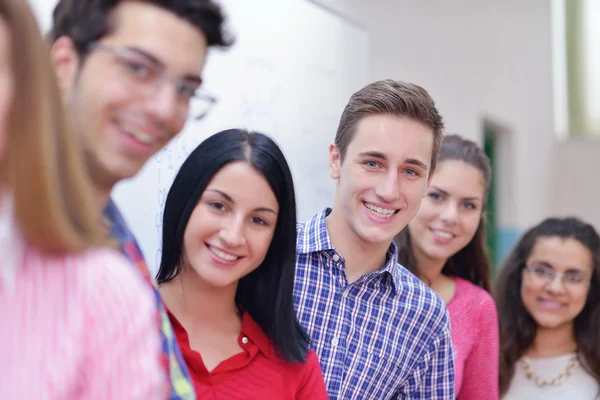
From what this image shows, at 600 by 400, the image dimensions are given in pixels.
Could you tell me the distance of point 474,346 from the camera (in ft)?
6.69

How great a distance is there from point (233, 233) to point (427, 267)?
1095 millimetres

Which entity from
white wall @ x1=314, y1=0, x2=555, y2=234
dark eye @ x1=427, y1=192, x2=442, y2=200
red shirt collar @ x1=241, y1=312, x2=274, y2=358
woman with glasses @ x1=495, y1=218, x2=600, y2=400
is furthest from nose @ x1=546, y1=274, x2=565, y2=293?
red shirt collar @ x1=241, y1=312, x2=274, y2=358

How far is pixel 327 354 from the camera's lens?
1.60 metres

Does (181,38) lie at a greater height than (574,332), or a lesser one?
greater

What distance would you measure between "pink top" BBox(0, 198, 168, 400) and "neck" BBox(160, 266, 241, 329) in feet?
2.05

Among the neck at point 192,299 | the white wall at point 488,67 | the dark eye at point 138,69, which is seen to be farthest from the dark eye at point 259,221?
the white wall at point 488,67

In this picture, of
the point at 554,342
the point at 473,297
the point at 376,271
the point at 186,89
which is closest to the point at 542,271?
the point at 554,342

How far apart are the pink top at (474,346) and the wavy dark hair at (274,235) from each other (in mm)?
788

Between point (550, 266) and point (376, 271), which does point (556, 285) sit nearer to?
point (550, 266)

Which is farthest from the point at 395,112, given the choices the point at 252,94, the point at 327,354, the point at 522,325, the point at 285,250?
the point at 522,325

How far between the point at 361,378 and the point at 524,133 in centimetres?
444

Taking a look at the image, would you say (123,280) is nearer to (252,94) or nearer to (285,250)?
(285,250)

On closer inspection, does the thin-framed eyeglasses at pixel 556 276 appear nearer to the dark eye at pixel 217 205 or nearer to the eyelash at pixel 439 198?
the eyelash at pixel 439 198

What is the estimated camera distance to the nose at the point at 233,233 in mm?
1226
